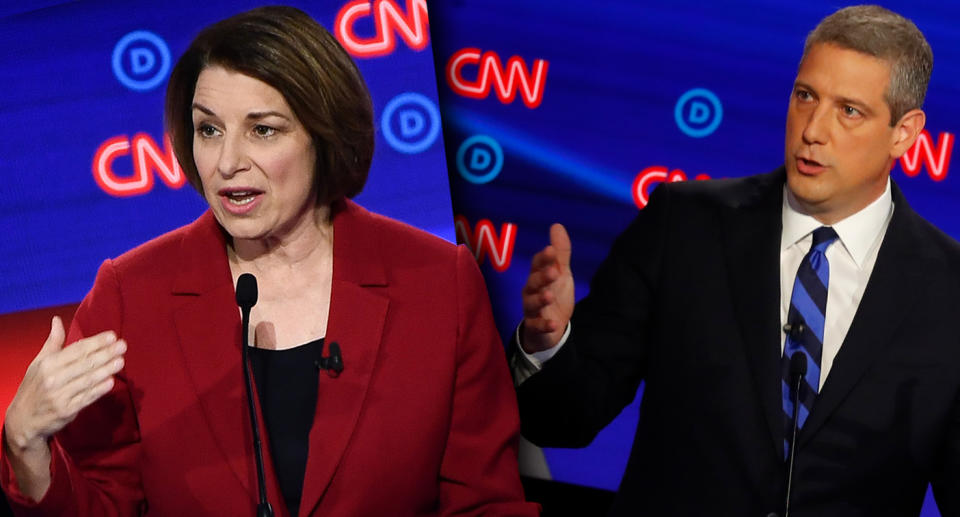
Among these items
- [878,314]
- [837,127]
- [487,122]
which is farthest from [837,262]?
[487,122]

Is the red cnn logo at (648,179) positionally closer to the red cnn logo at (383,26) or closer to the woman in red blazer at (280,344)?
the red cnn logo at (383,26)

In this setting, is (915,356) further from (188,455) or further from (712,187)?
(188,455)

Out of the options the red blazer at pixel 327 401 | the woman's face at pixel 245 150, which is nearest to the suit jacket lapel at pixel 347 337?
the red blazer at pixel 327 401

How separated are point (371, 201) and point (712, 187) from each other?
970mm

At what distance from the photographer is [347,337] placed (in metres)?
2.20

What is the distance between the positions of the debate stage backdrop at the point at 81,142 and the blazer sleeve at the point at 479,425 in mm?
1042

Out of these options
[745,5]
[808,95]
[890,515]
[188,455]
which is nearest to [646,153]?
[745,5]

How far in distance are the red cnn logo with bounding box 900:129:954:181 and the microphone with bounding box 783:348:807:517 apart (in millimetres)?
1069

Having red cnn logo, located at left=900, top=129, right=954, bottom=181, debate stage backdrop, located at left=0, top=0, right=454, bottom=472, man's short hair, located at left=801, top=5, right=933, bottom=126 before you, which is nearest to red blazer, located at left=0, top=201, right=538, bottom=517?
debate stage backdrop, located at left=0, top=0, right=454, bottom=472

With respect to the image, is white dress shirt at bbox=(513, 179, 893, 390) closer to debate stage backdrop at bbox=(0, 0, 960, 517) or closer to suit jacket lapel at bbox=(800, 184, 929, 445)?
suit jacket lapel at bbox=(800, 184, 929, 445)

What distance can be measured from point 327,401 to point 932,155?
5.90 feet

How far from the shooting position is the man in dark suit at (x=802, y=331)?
227 centimetres

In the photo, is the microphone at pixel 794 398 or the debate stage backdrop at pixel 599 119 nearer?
the microphone at pixel 794 398

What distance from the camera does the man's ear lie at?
7.61ft
